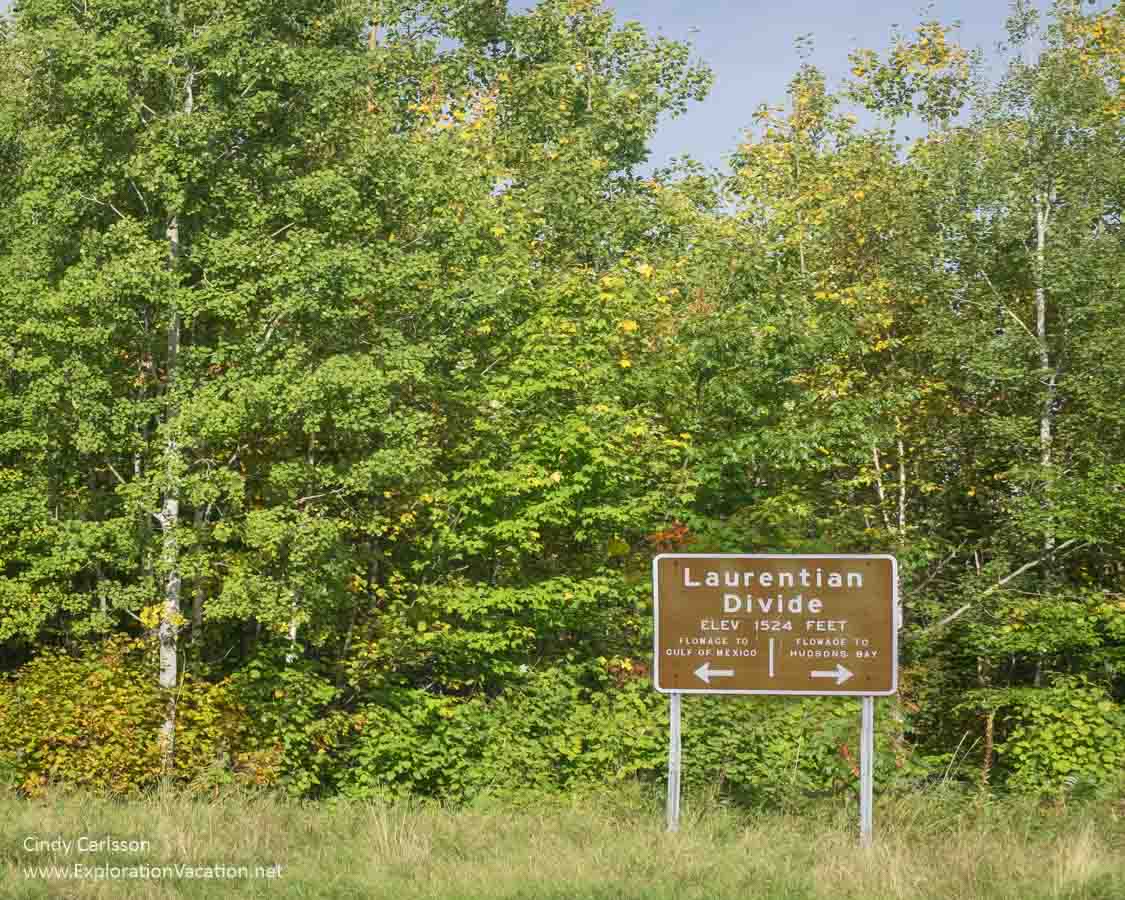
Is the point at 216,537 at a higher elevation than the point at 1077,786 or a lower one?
higher

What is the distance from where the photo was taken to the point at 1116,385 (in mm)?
21016

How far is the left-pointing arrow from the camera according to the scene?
1120 cm

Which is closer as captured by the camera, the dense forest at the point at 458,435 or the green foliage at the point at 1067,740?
the dense forest at the point at 458,435

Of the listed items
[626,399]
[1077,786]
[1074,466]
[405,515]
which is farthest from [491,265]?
[1077,786]

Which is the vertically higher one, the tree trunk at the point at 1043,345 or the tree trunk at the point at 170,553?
the tree trunk at the point at 1043,345

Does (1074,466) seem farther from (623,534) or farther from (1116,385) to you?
(623,534)

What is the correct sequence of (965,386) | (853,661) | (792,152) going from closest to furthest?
(853,661) → (965,386) → (792,152)

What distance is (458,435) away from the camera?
20.7m

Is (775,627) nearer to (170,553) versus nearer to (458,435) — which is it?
(170,553)

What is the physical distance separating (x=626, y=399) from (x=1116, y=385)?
7884 millimetres

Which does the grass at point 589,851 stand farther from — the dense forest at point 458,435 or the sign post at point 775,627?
the dense forest at point 458,435

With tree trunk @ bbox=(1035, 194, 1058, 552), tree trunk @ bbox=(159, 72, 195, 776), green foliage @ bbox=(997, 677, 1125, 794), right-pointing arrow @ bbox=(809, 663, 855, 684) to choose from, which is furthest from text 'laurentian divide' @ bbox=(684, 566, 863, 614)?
tree trunk @ bbox=(1035, 194, 1058, 552)

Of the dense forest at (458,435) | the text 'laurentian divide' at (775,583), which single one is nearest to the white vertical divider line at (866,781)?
the text 'laurentian divide' at (775,583)

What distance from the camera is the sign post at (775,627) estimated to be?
1088 centimetres
